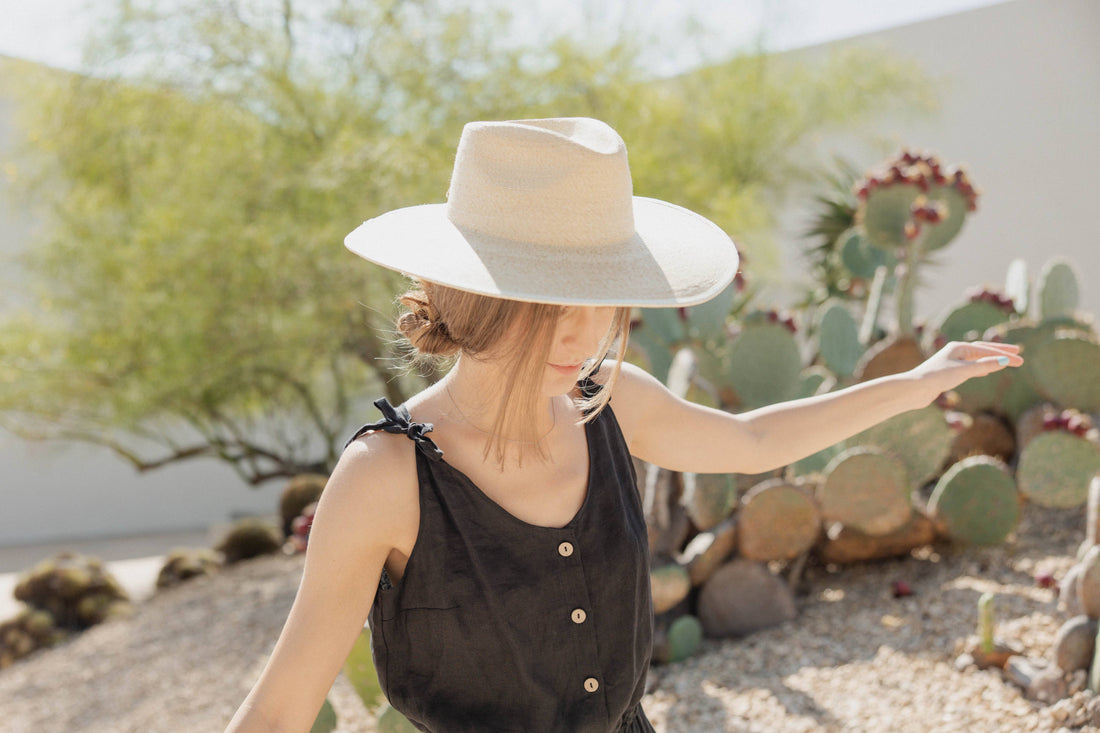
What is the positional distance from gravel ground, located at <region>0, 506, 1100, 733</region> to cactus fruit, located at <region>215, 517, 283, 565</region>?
1.23 meters

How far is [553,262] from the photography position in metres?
0.79

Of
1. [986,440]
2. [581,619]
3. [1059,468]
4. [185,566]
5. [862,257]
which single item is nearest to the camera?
[581,619]

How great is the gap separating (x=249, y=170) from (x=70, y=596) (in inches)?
94.2

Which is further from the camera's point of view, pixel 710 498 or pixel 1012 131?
pixel 1012 131

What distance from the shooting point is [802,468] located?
9.20 feet

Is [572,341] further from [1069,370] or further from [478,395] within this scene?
[1069,370]

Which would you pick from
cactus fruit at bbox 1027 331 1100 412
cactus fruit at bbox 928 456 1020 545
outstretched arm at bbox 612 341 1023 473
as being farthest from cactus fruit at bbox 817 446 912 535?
outstretched arm at bbox 612 341 1023 473

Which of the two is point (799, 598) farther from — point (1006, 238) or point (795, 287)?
point (1006, 238)

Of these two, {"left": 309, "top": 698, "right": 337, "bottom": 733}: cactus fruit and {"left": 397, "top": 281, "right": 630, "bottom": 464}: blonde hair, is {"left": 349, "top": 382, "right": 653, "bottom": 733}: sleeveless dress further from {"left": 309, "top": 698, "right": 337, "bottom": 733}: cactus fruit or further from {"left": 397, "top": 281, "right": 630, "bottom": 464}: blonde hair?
{"left": 309, "top": 698, "right": 337, "bottom": 733}: cactus fruit

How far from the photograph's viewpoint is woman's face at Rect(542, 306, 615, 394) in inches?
32.4

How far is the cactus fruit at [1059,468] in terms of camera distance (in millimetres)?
2637

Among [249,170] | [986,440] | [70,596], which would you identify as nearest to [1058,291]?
[986,440]

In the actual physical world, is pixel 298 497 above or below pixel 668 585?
below

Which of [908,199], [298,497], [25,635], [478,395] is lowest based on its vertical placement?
[25,635]
